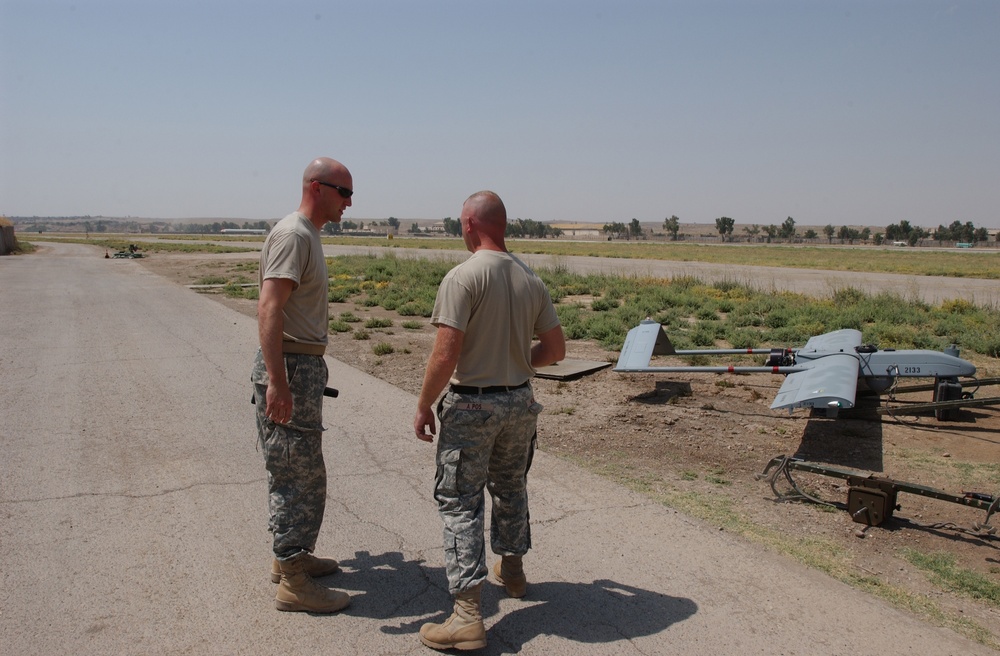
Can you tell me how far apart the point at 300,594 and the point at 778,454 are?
4.89 m

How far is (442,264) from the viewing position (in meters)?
30.5

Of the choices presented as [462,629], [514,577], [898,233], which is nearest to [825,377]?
[514,577]

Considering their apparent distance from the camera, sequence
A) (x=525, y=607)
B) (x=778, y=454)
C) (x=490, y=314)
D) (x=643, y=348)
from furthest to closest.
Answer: (x=643, y=348) < (x=778, y=454) < (x=525, y=607) < (x=490, y=314)

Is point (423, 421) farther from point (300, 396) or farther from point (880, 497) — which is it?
point (880, 497)

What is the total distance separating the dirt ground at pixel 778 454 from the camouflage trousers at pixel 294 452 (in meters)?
2.76

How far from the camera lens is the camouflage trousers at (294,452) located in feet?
11.5

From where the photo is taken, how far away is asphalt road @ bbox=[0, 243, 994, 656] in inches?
130

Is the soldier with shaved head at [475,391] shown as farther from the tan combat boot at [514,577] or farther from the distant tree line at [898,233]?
the distant tree line at [898,233]

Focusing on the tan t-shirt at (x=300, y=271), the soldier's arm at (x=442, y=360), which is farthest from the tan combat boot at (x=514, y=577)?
the tan t-shirt at (x=300, y=271)

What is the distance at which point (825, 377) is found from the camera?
7.07 m

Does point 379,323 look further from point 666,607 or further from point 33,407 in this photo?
point 666,607

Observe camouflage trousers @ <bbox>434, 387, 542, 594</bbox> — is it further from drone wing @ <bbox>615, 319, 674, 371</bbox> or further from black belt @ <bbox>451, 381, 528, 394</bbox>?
drone wing @ <bbox>615, 319, 674, 371</bbox>

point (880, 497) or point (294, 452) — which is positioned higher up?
point (294, 452)

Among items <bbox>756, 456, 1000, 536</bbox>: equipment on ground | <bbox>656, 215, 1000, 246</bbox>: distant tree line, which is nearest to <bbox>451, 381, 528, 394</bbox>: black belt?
<bbox>756, 456, 1000, 536</bbox>: equipment on ground
